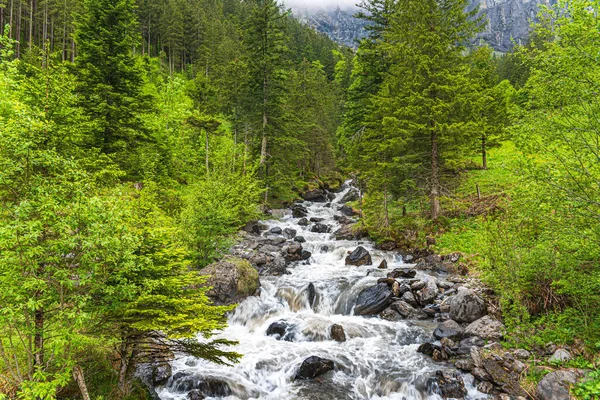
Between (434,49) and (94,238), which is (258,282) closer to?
(94,238)

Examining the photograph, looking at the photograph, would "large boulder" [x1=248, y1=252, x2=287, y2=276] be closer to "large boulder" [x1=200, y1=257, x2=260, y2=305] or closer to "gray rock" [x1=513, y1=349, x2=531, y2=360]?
"large boulder" [x1=200, y1=257, x2=260, y2=305]

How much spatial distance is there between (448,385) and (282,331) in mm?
6117

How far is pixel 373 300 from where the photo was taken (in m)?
14.0

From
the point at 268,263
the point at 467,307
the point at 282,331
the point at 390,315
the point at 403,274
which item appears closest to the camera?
the point at 467,307

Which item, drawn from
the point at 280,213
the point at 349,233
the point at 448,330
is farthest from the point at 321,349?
the point at 280,213

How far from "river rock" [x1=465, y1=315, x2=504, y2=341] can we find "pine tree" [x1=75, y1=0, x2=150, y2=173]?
17076 millimetres

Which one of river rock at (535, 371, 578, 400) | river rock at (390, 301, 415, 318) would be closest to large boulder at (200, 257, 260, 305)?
river rock at (390, 301, 415, 318)

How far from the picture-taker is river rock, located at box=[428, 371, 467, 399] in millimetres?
8309

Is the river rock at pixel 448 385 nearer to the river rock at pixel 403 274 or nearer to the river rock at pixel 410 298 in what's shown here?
the river rock at pixel 410 298

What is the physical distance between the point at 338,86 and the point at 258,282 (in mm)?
50089

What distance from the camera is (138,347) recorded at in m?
6.88

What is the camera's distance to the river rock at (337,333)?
38.1 feet

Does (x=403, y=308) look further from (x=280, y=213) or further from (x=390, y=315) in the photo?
(x=280, y=213)

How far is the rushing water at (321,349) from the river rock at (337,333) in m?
0.18
